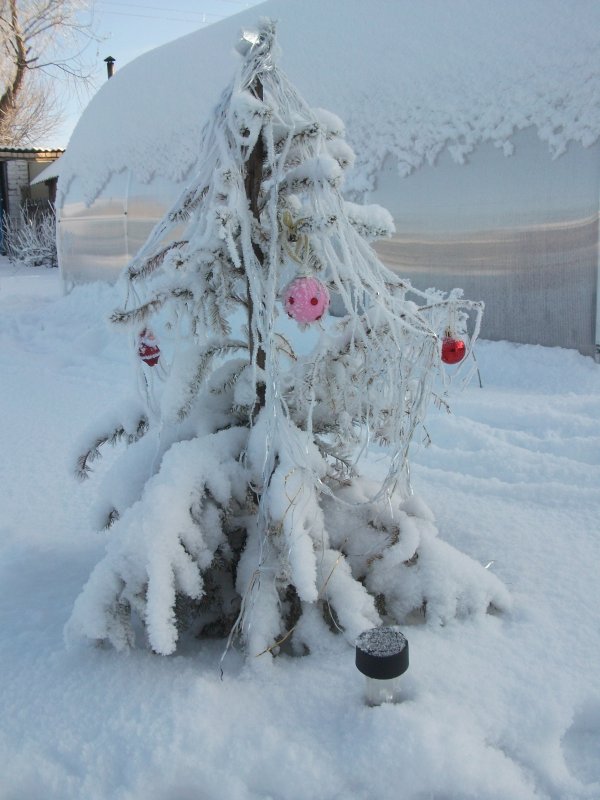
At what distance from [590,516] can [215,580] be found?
1.84 m

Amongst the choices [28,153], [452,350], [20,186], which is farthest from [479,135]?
[20,186]

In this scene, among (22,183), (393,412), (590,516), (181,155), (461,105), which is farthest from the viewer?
(22,183)

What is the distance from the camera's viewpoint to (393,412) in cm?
254

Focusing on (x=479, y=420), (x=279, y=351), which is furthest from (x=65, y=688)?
(x=479, y=420)

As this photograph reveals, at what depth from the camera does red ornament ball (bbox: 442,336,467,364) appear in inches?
124

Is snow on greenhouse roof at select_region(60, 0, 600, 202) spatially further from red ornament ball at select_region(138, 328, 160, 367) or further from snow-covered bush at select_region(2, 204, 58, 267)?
snow-covered bush at select_region(2, 204, 58, 267)

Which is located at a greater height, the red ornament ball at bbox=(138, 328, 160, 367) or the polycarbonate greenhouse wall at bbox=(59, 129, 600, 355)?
the polycarbonate greenhouse wall at bbox=(59, 129, 600, 355)

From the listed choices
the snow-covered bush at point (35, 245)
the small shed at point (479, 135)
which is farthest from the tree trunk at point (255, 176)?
the snow-covered bush at point (35, 245)

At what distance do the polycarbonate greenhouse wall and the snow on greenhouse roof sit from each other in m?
0.17

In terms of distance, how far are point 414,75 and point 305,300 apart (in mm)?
5634

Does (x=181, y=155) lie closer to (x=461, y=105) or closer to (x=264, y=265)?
(x=461, y=105)

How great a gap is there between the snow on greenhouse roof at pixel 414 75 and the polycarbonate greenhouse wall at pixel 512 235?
0.17 metres

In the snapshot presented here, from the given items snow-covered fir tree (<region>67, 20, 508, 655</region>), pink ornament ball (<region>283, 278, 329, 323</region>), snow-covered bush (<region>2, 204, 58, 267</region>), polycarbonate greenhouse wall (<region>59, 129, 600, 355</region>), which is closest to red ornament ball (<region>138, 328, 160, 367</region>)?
snow-covered fir tree (<region>67, 20, 508, 655</region>)

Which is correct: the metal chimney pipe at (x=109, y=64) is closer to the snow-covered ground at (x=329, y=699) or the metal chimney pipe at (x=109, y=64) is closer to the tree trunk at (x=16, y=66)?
the tree trunk at (x=16, y=66)
